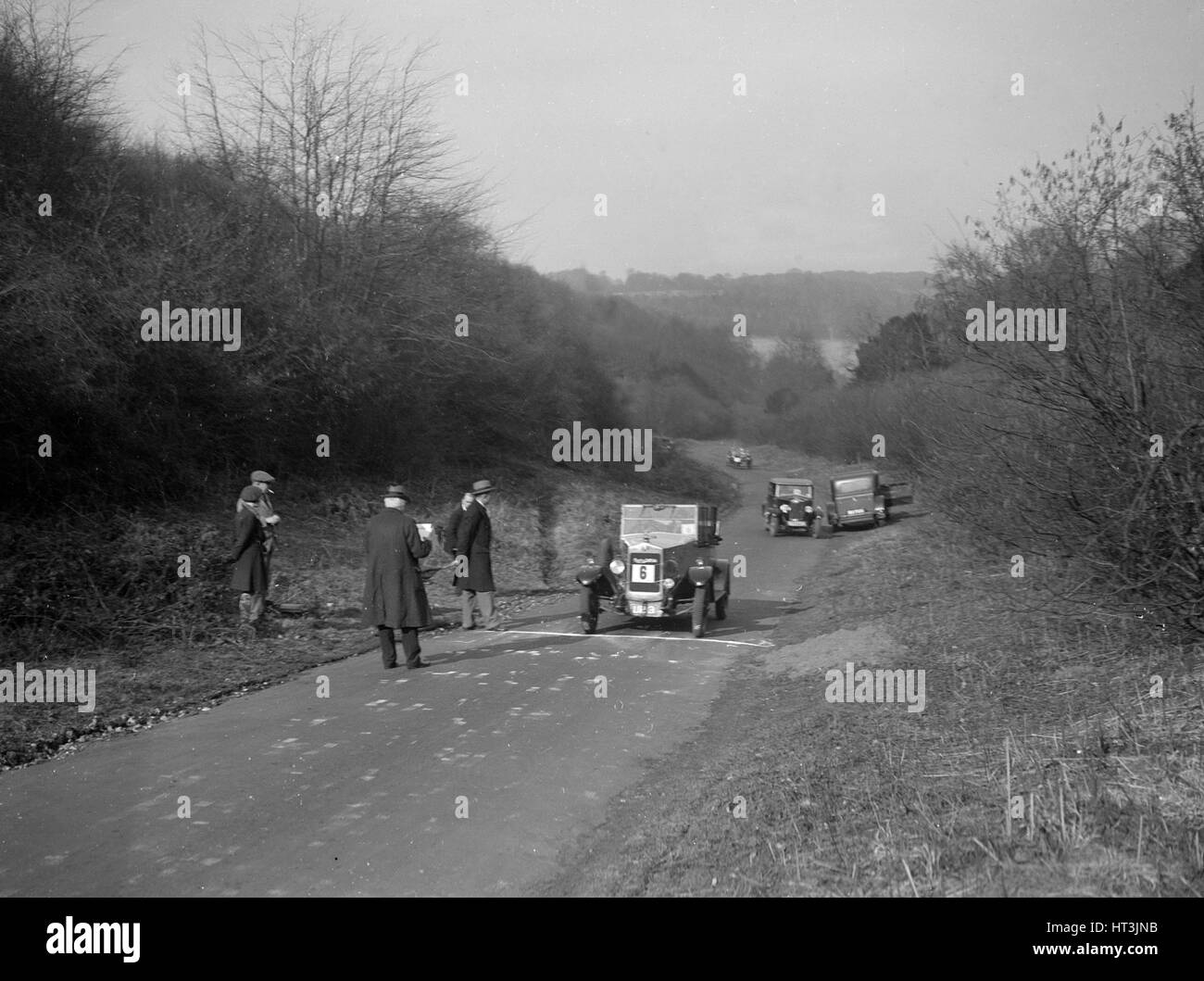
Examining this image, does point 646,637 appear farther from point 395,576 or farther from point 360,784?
point 360,784

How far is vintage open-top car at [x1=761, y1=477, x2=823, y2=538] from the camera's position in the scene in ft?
113

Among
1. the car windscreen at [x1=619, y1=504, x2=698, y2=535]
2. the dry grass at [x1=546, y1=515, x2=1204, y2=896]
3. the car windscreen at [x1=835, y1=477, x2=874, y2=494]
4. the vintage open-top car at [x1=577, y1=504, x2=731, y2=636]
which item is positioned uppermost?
the car windscreen at [x1=835, y1=477, x2=874, y2=494]

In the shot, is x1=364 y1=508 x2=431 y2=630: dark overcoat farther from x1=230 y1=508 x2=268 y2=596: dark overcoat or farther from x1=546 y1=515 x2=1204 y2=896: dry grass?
x1=546 y1=515 x2=1204 y2=896: dry grass

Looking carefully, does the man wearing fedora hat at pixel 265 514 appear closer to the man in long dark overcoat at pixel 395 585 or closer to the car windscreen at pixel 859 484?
the man in long dark overcoat at pixel 395 585

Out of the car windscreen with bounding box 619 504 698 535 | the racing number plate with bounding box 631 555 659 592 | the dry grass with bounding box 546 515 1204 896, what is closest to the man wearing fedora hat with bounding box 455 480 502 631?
the racing number plate with bounding box 631 555 659 592

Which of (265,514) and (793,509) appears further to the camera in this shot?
(793,509)

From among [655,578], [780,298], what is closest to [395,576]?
[655,578]

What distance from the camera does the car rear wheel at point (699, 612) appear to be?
1434cm

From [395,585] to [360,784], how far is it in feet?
13.8

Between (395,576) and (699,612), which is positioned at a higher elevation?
(395,576)

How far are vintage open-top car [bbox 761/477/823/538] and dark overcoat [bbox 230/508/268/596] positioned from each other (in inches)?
908

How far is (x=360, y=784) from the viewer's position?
7.31 meters
